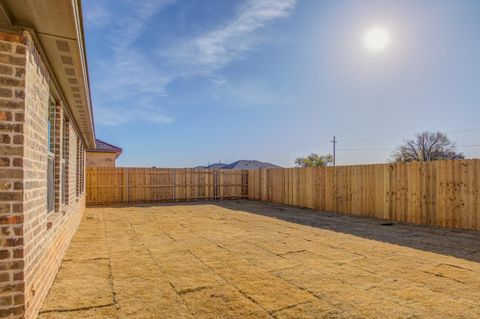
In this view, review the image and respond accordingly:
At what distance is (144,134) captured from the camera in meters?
19.6

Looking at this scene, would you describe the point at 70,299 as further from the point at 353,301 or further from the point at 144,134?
the point at 144,134

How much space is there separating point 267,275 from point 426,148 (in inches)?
1460

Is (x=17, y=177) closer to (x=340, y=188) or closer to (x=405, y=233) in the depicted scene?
(x=405, y=233)

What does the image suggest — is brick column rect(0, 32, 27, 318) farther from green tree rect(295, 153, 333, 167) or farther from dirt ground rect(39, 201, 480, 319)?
green tree rect(295, 153, 333, 167)

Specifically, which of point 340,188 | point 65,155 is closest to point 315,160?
point 340,188

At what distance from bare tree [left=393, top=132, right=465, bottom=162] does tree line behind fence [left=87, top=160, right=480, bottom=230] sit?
24.9 m

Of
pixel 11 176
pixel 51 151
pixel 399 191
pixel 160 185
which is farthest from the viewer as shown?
pixel 160 185

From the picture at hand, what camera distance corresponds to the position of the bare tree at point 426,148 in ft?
112

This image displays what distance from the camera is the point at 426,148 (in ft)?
115

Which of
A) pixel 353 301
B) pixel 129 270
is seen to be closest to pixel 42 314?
pixel 129 270

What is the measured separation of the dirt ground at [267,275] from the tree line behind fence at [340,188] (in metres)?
Result: 1.00

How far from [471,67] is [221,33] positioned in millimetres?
8463

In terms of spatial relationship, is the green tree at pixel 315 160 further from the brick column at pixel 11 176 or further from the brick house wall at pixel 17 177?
the brick column at pixel 11 176

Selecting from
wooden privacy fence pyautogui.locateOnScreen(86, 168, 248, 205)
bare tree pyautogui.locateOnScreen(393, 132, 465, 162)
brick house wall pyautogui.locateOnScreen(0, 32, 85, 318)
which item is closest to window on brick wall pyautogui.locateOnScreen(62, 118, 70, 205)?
brick house wall pyautogui.locateOnScreen(0, 32, 85, 318)
